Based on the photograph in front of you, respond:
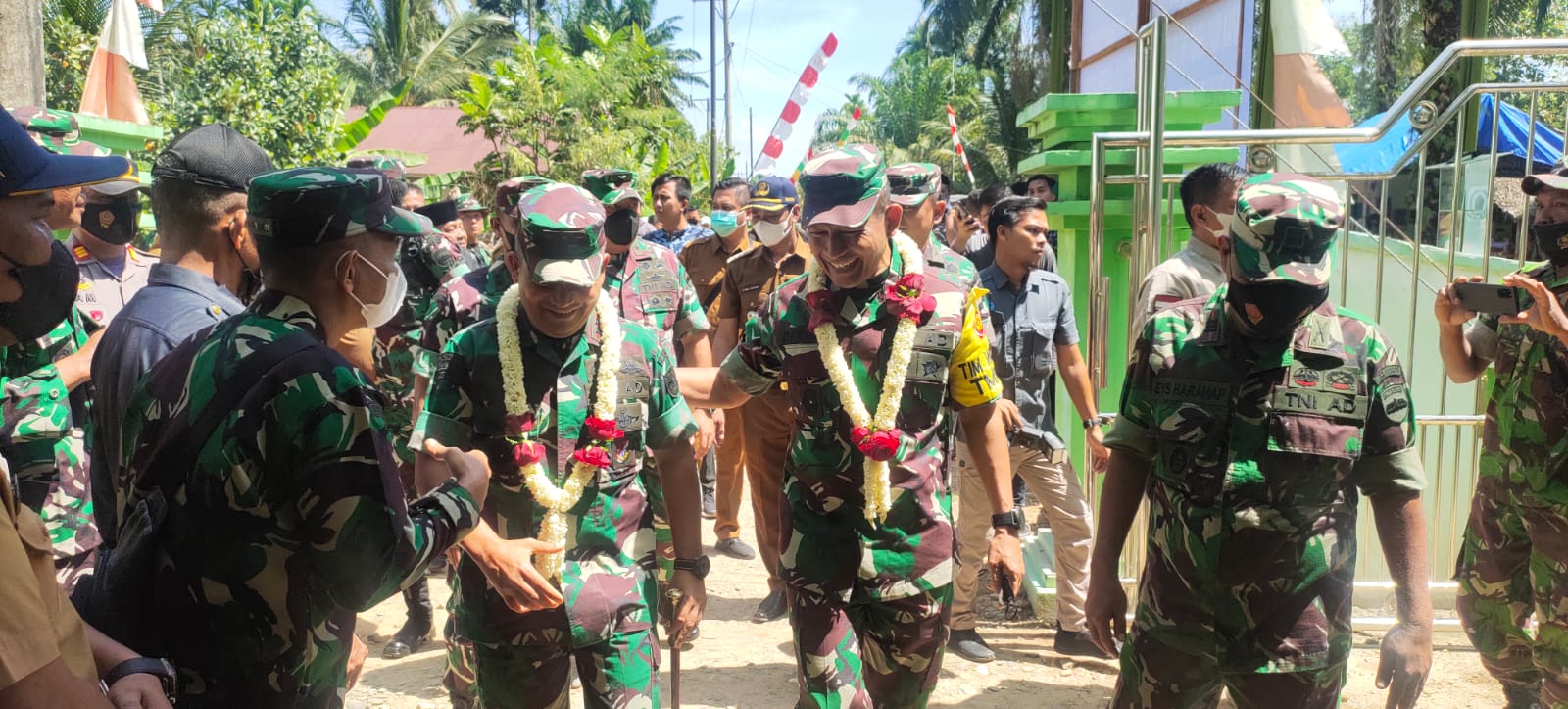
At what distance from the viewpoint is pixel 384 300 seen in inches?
92.0

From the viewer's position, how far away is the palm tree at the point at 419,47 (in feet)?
130

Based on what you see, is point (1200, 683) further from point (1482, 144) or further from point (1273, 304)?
point (1482, 144)

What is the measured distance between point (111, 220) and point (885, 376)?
120 inches

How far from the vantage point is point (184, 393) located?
6.84ft

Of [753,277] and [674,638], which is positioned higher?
[753,277]

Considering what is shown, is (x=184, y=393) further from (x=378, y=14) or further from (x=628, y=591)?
(x=378, y=14)

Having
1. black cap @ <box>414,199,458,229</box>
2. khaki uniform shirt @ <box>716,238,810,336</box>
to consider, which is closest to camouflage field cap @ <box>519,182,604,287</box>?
khaki uniform shirt @ <box>716,238,810,336</box>

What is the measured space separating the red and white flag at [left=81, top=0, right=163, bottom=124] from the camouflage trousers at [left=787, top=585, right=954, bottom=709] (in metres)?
7.74

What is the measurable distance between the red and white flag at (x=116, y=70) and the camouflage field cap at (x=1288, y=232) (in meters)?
8.56

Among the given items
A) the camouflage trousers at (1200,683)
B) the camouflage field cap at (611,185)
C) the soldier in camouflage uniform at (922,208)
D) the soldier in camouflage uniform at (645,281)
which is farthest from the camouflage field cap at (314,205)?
the camouflage field cap at (611,185)

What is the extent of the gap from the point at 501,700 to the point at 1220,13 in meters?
9.91

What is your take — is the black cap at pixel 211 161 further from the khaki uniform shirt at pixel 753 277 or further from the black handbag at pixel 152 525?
the khaki uniform shirt at pixel 753 277

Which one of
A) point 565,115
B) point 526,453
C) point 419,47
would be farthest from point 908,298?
point 419,47

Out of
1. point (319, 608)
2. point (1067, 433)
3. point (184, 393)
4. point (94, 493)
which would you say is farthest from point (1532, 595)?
point (94, 493)
